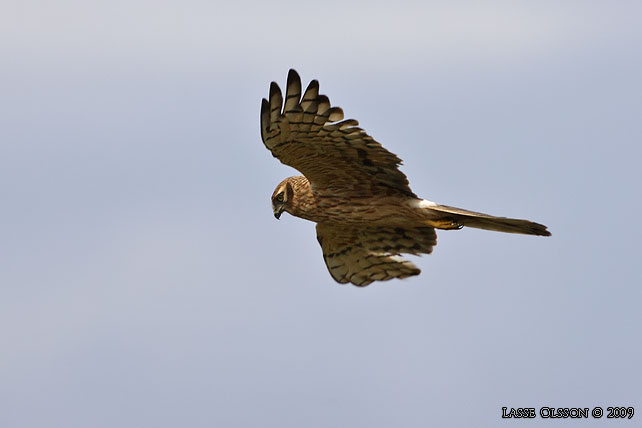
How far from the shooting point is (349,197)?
11367 millimetres

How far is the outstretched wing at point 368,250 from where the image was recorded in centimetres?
1209

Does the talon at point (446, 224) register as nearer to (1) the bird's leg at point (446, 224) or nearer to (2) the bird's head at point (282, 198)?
(1) the bird's leg at point (446, 224)

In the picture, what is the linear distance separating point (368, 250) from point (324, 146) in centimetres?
198

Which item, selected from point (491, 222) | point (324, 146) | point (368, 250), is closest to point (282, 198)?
point (324, 146)

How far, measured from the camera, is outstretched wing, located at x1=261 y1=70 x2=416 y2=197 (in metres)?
10.6

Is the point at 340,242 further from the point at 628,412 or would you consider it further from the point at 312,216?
the point at 628,412

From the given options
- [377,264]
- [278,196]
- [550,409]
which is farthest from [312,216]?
[550,409]

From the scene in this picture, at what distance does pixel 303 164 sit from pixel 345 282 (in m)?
1.99

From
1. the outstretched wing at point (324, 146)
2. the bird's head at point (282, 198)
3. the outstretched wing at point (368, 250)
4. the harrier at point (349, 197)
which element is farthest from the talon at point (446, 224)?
the bird's head at point (282, 198)

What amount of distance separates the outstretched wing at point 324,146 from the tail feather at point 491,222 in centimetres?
48

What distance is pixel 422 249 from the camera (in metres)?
12.0

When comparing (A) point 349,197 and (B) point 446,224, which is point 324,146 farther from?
(B) point 446,224

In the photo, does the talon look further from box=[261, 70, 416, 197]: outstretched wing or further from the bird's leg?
box=[261, 70, 416, 197]: outstretched wing

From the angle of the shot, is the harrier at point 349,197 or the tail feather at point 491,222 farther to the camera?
the tail feather at point 491,222
